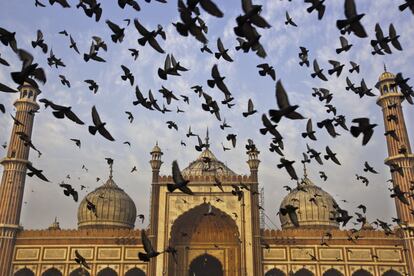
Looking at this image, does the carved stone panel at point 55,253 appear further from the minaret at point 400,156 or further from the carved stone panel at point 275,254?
the minaret at point 400,156

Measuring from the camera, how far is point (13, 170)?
37.1 metres

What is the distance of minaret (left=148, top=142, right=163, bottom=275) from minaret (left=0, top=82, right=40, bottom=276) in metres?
10.4

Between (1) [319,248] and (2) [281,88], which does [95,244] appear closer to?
(1) [319,248]

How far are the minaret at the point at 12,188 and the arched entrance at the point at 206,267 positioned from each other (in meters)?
15.0

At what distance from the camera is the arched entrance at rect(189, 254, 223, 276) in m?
36.5

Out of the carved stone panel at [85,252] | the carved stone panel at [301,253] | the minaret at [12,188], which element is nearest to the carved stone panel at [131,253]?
the carved stone panel at [85,252]

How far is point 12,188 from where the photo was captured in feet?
120

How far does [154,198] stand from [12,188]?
12563 millimetres

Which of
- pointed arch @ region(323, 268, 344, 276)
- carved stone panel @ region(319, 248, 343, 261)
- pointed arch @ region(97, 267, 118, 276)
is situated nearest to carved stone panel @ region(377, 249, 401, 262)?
carved stone panel @ region(319, 248, 343, 261)

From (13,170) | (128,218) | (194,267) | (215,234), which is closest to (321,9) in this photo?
(215,234)

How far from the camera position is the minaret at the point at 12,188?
113 ft

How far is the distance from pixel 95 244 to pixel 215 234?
9.95 m

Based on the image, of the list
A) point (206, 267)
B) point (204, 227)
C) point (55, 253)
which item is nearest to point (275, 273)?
point (206, 267)

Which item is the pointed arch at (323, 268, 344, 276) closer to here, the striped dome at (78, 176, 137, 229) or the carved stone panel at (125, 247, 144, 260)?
the carved stone panel at (125, 247, 144, 260)
